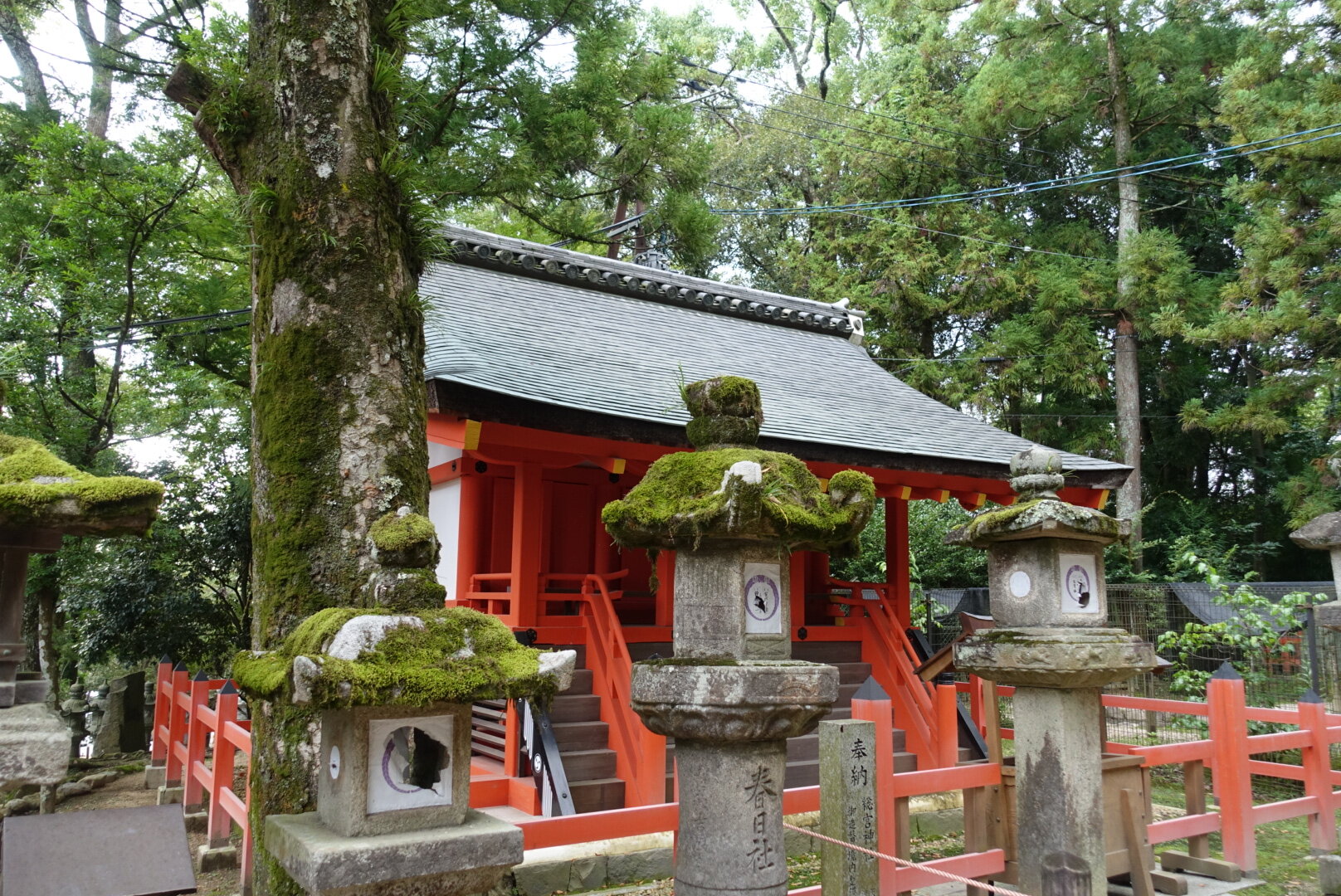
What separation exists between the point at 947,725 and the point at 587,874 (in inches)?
133

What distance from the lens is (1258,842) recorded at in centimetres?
695

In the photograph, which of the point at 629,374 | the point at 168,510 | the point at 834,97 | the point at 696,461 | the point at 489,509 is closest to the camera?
the point at 696,461

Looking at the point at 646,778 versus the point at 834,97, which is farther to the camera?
the point at 834,97

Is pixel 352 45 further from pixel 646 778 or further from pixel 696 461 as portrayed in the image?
pixel 646 778

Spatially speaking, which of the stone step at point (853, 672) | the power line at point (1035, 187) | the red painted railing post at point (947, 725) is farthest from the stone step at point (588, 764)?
the power line at point (1035, 187)

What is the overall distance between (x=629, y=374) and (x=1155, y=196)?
53.2 ft

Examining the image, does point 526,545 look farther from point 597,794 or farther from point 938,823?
point 938,823

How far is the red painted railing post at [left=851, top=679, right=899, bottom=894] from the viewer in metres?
4.16

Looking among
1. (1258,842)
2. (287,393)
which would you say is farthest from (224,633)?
(1258,842)

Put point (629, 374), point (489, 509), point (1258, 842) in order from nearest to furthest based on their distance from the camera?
point (1258, 842) → point (629, 374) → point (489, 509)

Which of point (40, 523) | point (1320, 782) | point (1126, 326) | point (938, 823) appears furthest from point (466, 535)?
point (1126, 326)

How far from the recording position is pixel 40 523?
3059 millimetres

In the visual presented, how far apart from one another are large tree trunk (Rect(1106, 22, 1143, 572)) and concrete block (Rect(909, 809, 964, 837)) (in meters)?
9.75

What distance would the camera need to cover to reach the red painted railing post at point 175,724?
7684 mm
